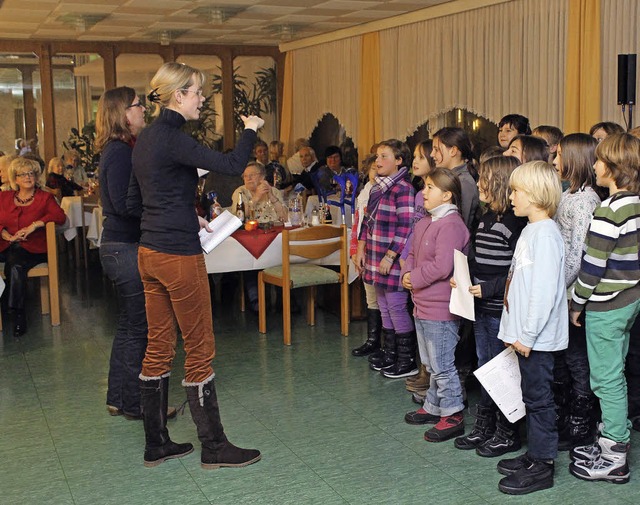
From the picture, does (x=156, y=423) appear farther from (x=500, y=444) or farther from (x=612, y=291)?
(x=612, y=291)

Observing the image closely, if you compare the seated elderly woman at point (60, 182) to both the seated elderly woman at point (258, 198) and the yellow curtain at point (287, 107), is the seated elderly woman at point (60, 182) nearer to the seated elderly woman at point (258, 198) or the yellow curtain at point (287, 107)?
the yellow curtain at point (287, 107)

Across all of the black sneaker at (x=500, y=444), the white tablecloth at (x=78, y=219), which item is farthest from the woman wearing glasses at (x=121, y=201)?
the white tablecloth at (x=78, y=219)

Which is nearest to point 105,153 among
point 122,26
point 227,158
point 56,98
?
point 227,158

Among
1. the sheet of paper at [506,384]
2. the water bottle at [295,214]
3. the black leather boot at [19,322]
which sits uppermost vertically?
the water bottle at [295,214]

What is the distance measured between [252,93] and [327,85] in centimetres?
168

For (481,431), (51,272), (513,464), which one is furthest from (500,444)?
(51,272)

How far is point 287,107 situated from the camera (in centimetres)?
1321

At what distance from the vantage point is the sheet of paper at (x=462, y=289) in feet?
12.3

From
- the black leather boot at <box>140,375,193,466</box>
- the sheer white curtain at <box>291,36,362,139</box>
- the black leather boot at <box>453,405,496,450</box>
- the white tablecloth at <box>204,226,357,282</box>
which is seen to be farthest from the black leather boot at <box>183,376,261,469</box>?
the sheer white curtain at <box>291,36,362,139</box>

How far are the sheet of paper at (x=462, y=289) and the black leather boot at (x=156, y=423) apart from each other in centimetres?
139

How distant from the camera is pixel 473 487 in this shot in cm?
343

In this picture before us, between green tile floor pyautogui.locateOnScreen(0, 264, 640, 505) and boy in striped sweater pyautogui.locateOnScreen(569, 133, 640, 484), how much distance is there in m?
0.17

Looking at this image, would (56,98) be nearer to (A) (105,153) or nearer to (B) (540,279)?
(A) (105,153)

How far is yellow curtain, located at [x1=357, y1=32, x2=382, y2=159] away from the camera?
10.8m
